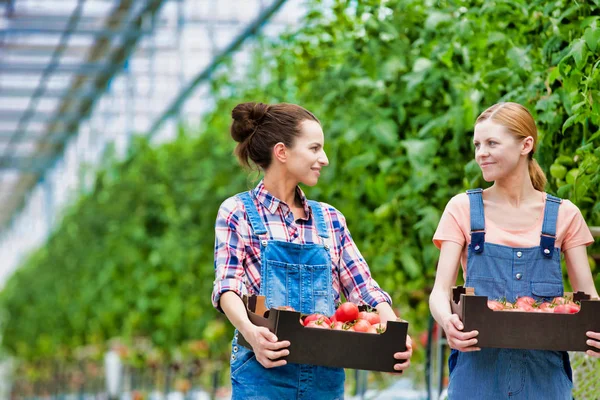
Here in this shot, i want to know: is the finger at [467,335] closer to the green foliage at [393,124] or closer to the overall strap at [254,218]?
the overall strap at [254,218]

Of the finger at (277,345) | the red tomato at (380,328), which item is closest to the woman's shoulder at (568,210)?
the red tomato at (380,328)

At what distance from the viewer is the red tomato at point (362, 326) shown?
2.17 metres

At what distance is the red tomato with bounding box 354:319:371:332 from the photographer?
7.13ft

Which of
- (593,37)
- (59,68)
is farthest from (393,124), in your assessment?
(59,68)

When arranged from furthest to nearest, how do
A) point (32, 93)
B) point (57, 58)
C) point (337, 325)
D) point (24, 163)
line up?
point (24, 163) → point (32, 93) → point (57, 58) → point (337, 325)

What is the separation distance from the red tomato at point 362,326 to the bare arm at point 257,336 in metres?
0.16

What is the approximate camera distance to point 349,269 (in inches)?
95.7

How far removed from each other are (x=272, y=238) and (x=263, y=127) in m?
0.29

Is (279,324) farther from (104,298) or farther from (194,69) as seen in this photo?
(194,69)

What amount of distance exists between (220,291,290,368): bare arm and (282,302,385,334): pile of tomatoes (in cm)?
8

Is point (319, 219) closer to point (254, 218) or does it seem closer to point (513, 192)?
point (254, 218)

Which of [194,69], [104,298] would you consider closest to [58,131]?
[194,69]

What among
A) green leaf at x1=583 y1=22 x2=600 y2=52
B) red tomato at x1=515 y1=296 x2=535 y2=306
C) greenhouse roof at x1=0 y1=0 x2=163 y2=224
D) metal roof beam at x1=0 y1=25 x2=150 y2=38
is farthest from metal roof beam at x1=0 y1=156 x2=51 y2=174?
red tomato at x1=515 y1=296 x2=535 y2=306

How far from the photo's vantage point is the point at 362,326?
2178 millimetres
